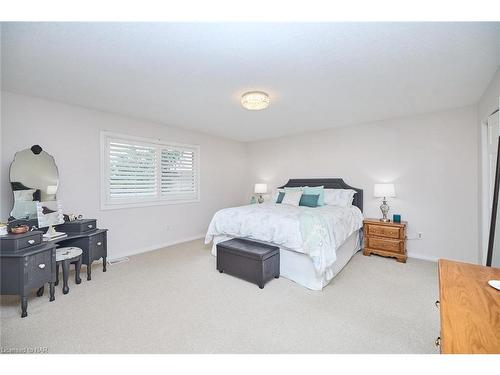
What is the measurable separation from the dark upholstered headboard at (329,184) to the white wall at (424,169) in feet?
0.35

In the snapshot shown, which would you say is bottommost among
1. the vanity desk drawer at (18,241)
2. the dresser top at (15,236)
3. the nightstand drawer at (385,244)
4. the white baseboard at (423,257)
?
the white baseboard at (423,257)

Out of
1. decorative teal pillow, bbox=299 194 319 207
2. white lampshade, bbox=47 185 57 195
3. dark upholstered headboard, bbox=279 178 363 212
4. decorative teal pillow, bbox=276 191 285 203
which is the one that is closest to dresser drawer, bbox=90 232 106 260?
white lampshade, bbox=47 185 57 195

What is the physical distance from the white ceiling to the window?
0.69m

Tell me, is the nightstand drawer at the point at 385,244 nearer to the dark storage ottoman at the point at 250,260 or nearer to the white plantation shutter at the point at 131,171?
the dark storage ottoman at the point at 250,260

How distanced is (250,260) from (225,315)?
2.43 ft

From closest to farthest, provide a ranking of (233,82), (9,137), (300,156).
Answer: (233,82), (9,137), (300,156)

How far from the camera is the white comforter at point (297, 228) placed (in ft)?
8.64

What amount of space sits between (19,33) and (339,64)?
264cm

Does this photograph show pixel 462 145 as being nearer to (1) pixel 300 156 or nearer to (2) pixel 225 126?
(1) pixel 300 156

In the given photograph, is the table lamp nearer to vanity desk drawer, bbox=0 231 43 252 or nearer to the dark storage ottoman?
the dark storage ottoman

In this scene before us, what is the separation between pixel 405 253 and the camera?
3.56 metres

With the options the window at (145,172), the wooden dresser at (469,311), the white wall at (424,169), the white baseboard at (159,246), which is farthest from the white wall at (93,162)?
the wooden dresser at (469,311)

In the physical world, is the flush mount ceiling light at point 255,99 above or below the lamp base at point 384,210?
above

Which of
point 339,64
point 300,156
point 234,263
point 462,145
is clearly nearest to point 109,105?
point 234,263
